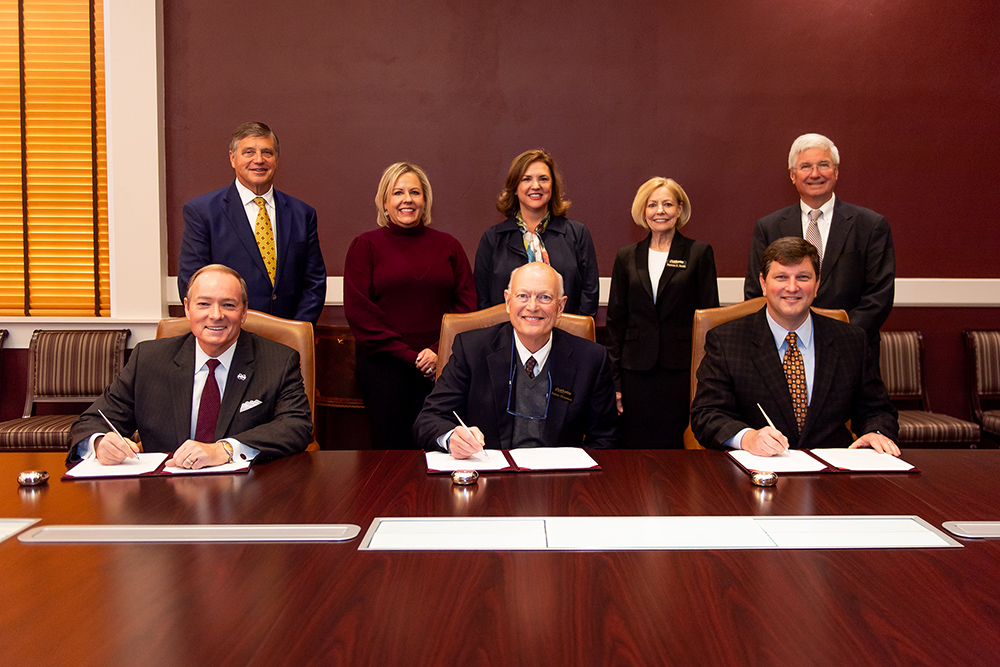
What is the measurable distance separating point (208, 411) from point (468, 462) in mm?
931

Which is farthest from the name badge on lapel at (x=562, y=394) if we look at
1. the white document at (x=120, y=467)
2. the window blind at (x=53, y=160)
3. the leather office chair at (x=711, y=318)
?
the window blind at (x=53, y=160)

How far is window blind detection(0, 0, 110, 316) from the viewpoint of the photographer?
4.77 m

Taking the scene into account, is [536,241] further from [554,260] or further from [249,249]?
[249,249]

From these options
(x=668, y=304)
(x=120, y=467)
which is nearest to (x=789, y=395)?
(x=668, y=304)

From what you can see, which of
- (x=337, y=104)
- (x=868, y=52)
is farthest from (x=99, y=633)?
(x=868, y=52)


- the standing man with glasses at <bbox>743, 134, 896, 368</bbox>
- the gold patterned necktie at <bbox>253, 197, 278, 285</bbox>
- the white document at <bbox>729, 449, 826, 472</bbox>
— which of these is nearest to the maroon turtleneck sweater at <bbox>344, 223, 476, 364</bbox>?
the gold patterned necktie at <bbox>253, 197, 278, 285</bbox>

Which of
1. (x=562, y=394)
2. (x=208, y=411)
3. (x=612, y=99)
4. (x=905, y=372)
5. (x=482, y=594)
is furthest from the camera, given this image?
(x=612, y=99)

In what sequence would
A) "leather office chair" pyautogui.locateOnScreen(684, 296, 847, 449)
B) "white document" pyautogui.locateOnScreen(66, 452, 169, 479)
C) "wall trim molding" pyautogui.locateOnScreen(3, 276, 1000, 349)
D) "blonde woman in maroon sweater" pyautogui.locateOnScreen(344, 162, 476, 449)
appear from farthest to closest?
1. "wall trim molding" pyautogui.locateOnScreen(3, 276, 1000, 349)
2. "blonde woman in maroon sweater" pyautogui.locateOnScreen(344, 162, 476, 449)
3. "leather office chair" pyautogui.locateOnScreen(684, 296, 847, 449)
4. "white document" pyautogui.locateOnScreen(66, 452, 169, 479)

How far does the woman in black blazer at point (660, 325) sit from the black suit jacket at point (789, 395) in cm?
96

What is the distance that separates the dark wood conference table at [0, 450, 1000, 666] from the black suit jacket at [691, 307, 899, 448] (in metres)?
0.75

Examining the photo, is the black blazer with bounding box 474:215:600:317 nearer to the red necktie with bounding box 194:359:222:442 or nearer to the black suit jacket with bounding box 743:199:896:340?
the black suit jacket with bounding box 743:199:896:340

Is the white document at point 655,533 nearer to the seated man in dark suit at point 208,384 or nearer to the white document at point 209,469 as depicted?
the white document at point 209,469

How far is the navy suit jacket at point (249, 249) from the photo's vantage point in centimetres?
344

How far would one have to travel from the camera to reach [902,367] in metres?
4.73
